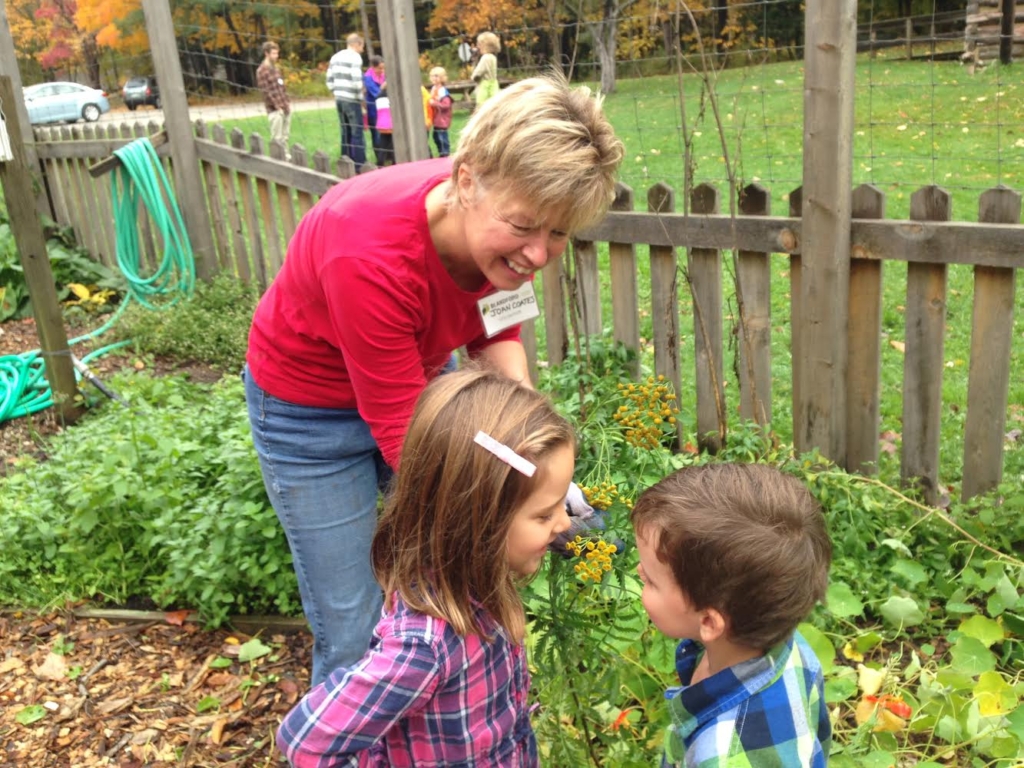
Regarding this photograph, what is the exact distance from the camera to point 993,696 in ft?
6.89

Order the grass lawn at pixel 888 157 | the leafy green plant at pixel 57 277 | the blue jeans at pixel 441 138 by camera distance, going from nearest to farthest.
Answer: the grass lawn at pixel 888 157
the leafy green plant at pixel 57 277
the blue jeans at pixel 441 138

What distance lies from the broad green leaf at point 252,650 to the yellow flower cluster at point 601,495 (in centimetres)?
161

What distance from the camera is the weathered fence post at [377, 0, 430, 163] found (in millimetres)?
4016

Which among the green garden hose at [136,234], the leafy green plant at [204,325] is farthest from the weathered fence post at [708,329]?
the green garden hose at [136,234]

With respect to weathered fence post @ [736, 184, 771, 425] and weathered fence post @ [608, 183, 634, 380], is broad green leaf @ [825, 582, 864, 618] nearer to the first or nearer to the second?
weathered fence post @ [736, 184, 771, 425]

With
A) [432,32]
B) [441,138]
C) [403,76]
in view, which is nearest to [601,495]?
[403,76]

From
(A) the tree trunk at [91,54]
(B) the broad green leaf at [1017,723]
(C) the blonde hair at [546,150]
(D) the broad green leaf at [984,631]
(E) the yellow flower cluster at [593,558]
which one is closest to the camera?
(E) the yellow flower cluster at [593,558]

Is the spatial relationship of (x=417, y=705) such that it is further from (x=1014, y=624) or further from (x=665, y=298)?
(x=665, y=298)

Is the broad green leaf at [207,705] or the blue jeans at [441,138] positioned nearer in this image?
the broad green leaf at [207,705]

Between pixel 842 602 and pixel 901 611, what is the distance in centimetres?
19

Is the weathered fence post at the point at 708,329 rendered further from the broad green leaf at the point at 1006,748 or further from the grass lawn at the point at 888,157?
the broad green leaf at the point at 1006,748

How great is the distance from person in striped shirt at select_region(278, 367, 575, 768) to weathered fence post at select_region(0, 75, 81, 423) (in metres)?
3.70

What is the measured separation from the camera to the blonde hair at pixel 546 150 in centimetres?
174

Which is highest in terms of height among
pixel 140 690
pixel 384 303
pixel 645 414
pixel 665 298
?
pixel 384 303
